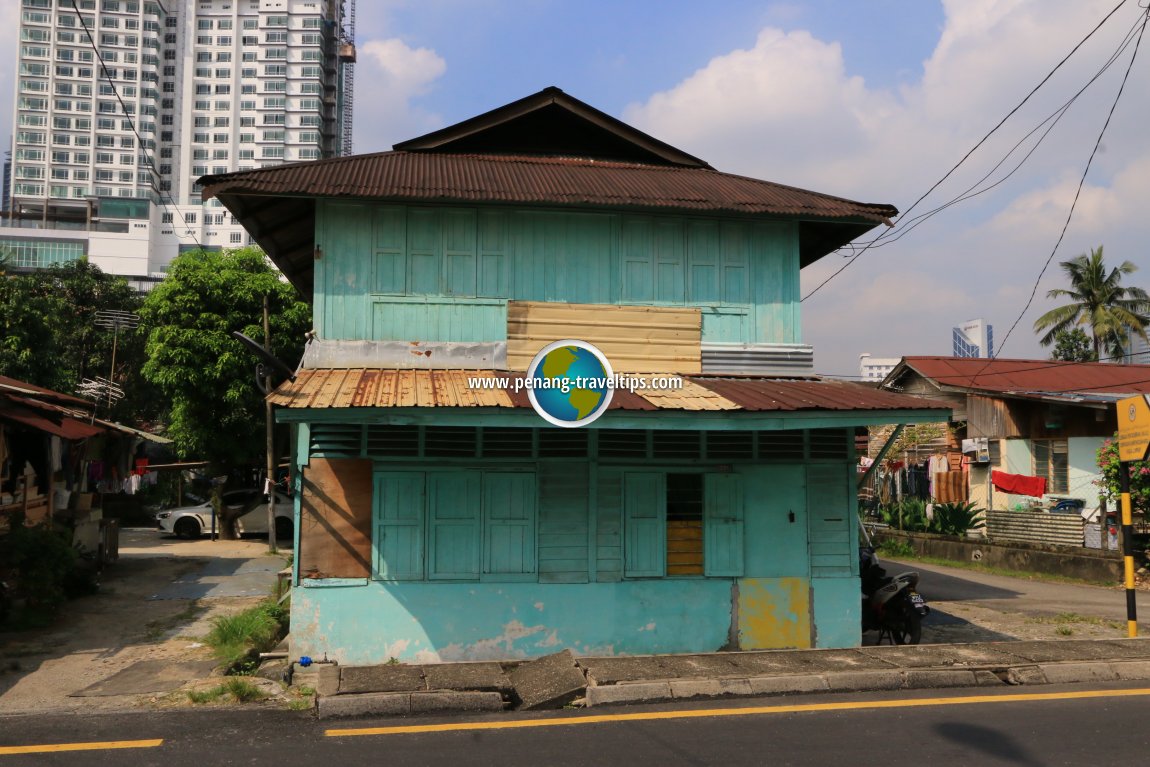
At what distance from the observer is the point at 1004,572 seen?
61.9 feet

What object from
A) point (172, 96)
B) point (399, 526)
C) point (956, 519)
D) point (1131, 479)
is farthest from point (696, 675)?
point (172, 96)

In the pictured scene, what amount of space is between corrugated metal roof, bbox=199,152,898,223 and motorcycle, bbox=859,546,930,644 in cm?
463

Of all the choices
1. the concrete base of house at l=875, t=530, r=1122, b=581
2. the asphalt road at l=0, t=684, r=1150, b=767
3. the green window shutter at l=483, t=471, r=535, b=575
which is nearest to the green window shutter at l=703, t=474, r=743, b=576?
the green window shutter at l=483, t=471, r=535, b=575

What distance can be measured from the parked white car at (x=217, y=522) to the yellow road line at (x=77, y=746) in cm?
1837

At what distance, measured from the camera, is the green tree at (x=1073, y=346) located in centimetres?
3712

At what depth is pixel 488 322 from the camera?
9.93m

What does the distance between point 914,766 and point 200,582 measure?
1370cm

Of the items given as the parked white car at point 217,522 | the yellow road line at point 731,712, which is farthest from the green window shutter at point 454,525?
the parked white car at point 217,522

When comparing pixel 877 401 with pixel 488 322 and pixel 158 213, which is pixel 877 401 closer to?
pixel 488 322

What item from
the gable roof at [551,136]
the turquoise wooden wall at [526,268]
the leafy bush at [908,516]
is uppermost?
the gable roof at [551,136]

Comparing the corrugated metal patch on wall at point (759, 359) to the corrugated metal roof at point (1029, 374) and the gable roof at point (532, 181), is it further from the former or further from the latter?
the corrugated metal roof at point (1029, 374)

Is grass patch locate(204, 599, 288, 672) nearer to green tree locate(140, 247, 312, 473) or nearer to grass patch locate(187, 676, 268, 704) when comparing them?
grass patch locate(187, 676, 268, 704)

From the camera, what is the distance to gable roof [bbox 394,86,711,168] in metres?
11.8

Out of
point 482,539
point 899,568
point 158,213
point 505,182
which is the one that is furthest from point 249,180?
point 158,213
